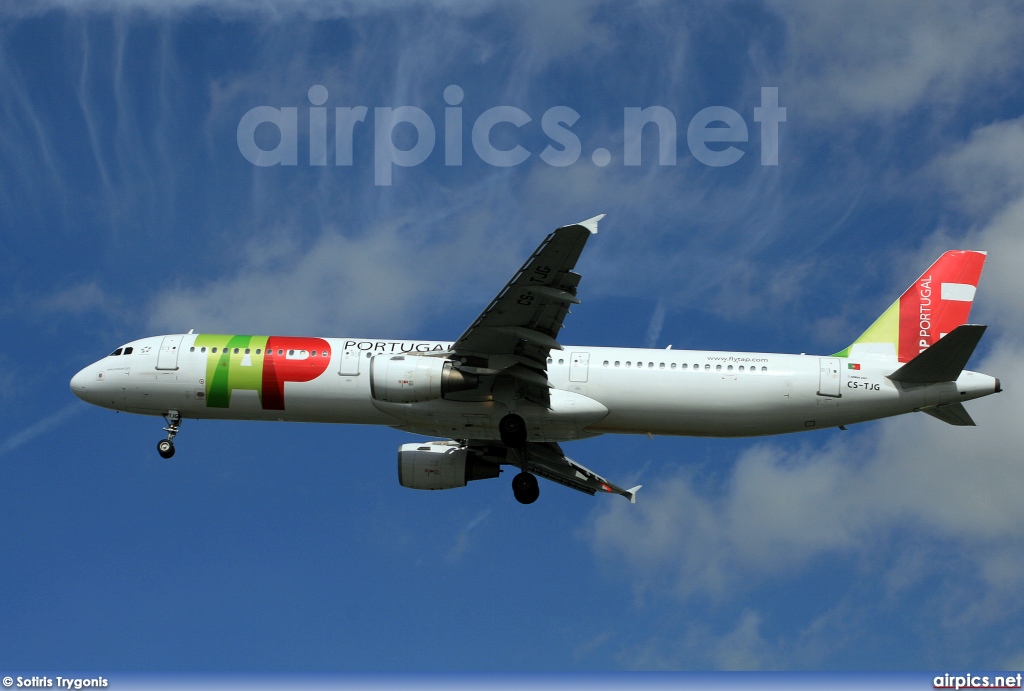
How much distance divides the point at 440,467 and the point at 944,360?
19.3 m

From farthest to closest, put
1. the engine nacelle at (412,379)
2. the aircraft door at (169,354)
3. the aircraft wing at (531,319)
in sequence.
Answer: the aircraft door at (169,354) → the engine nacelle at (412,379) → the aircraft wing at (531,319)

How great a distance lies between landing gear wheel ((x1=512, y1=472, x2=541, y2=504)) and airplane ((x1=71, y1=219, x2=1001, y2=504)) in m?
0.11

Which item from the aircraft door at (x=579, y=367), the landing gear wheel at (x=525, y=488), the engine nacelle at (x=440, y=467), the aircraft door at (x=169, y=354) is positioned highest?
the aircraft door at (x=169, y=354)

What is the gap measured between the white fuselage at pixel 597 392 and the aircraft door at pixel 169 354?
5cm

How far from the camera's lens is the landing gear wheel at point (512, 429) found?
40.0 m

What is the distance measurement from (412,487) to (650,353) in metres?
11.9

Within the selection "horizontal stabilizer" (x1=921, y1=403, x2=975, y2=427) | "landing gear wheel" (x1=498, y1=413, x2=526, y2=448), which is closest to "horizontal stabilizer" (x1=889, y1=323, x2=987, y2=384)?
"horizontal stabilizer" (x1=921, y1=403, x2=975, y2=427)

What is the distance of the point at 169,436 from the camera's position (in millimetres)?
43312

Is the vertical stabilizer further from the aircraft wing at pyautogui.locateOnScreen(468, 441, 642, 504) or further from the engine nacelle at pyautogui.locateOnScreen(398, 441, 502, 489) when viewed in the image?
the engine nacelle at pyautogui.locateOnScreen(398, 441, 502, 489)

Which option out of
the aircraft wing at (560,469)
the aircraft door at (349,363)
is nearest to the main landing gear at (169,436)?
the aircraft door at (349,363)

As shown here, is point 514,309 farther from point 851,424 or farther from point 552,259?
point 851,424

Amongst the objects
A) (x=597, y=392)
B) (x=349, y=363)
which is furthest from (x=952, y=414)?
(x=349, y=363)

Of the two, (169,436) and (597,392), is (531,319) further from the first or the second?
(169,436)

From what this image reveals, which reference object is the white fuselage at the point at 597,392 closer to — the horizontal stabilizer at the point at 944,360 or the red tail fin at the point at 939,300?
the horizontal stabilizer at the point at 944,360
